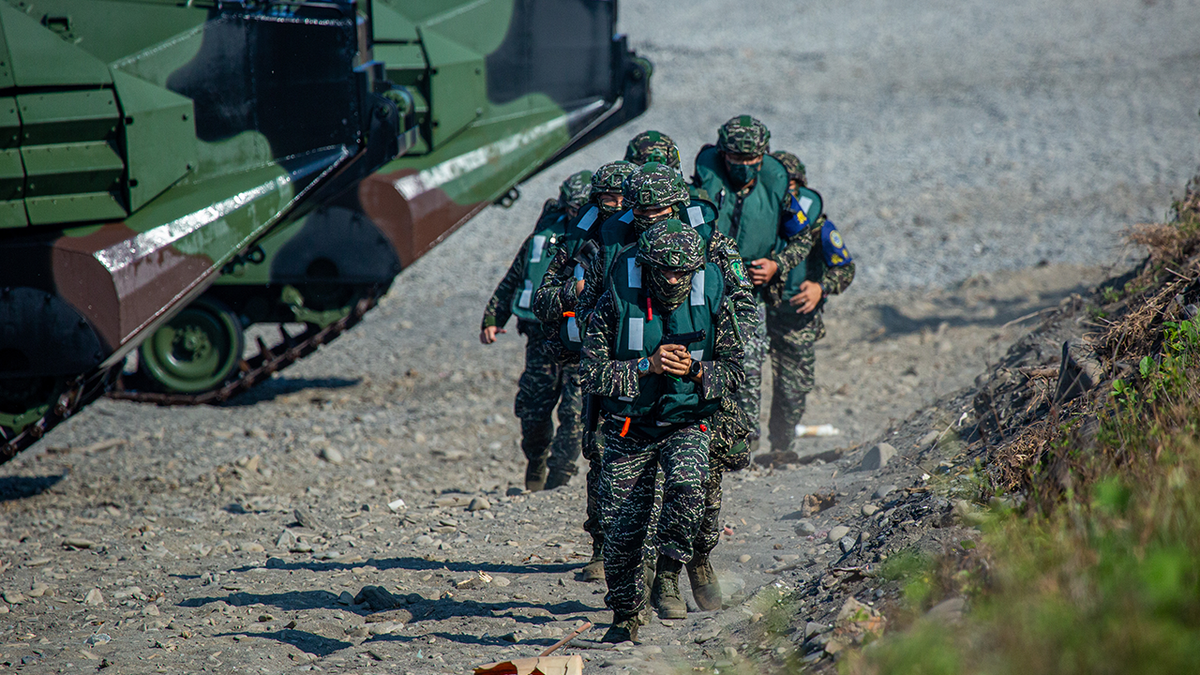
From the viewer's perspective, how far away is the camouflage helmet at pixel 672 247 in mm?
3928

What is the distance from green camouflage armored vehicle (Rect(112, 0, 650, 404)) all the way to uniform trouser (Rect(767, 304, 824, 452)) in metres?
3.42

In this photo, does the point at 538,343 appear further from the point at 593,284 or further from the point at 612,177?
the point at 593,284

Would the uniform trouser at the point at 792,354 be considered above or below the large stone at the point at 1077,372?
below

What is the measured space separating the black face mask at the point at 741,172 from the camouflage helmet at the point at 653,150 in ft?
2.38

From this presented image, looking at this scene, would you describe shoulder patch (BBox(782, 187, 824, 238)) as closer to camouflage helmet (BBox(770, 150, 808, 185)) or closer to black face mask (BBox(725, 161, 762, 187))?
camouflage helmet (BBox(770, 150, 808, 185))

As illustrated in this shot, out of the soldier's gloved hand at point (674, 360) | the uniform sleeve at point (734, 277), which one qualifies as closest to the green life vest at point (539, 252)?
the uniform sleeve at point (734, 277)

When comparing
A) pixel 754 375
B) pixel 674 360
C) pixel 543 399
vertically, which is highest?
pixel 674 360

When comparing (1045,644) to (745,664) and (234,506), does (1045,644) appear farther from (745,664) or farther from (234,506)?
(234,506)

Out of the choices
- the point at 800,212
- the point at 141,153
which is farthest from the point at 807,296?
the point at 141,153

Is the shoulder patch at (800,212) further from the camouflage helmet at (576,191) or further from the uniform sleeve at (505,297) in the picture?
the uniform sleeve at (505,297)

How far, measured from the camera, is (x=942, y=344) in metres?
9.67

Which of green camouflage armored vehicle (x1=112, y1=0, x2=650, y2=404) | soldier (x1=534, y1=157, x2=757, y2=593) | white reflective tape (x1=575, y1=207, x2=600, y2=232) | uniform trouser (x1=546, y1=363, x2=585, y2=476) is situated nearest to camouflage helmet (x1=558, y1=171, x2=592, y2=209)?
white reflective tape (x1=575, y1=207, x2=600, y2=232)

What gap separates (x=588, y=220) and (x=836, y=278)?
2.22 metres

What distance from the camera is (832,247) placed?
651 centimetres
